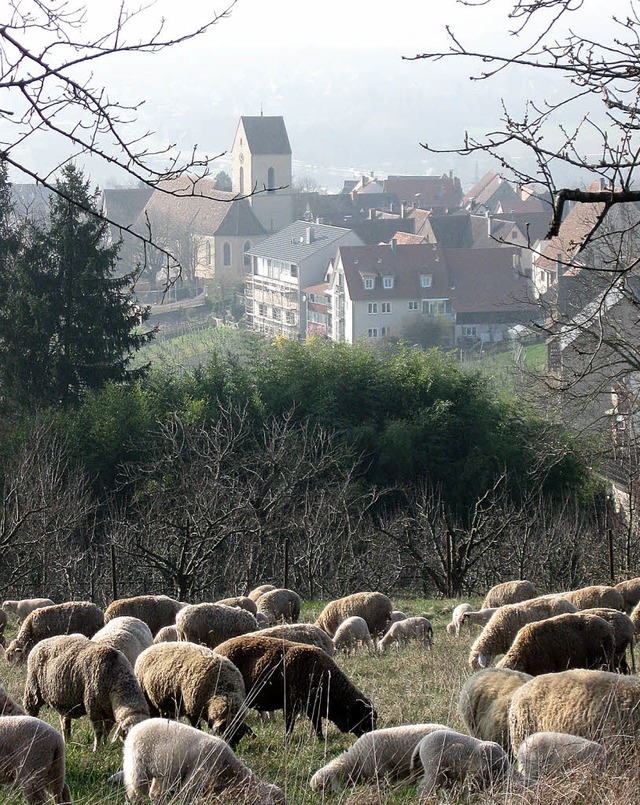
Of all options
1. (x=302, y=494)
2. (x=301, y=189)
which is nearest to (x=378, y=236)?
(x=301, y=189)

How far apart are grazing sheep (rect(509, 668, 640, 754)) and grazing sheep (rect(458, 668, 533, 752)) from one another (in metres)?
0.33

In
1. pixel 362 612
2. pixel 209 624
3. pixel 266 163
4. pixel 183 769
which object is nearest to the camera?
pixel 183 769

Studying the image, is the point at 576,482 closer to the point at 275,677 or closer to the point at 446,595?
the point at 446,595

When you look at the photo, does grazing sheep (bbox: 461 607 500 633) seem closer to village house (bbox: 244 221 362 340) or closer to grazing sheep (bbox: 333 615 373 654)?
grazing sheep (bbox: 333 615 373 654)

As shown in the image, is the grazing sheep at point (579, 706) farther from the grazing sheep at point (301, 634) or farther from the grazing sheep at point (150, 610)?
the grazing sheep at point (150, 610)

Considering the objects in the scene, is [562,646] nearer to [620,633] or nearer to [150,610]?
[620,633]

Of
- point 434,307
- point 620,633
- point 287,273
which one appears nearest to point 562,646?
point 620,633

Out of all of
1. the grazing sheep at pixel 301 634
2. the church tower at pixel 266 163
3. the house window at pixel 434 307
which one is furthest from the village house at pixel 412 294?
the grazing sheep at pixel 301 634

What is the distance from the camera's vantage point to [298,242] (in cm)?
8169

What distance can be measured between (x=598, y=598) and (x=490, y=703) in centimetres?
535

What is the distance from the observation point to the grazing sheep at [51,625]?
1044 centimetres

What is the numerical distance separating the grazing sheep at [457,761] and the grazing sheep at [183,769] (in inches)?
37.4

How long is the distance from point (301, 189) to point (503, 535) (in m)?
110

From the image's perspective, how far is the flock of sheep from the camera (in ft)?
17.8
